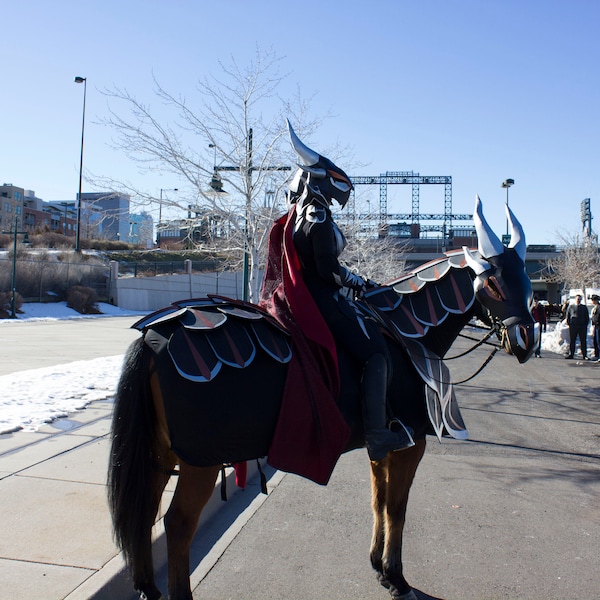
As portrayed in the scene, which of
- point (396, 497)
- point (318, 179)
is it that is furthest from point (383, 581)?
point (318, 179)

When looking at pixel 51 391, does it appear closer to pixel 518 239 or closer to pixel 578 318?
pixel 518 239

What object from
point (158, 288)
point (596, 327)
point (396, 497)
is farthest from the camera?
point (158, 288)

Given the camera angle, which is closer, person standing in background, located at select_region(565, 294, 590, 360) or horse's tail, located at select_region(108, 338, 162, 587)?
horse's tail, located at select_region(108, 338, 162, 587)

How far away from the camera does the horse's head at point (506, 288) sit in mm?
3812

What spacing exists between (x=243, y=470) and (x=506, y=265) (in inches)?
87.2

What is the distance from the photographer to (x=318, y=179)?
3938 millimetres

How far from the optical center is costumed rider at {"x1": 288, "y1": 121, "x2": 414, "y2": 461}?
3.59 m

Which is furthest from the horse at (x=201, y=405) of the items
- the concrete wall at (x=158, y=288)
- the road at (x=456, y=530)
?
the concrete wall at (x=158, y=288)

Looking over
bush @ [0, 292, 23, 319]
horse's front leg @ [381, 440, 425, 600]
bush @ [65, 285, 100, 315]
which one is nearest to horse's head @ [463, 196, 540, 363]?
horse's front leg @ [381, 440, 425, 600]

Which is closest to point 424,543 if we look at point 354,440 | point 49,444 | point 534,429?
point 354,440

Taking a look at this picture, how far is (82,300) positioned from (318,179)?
113ft

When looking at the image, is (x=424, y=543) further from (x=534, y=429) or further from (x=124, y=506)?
(x=534, y=429)

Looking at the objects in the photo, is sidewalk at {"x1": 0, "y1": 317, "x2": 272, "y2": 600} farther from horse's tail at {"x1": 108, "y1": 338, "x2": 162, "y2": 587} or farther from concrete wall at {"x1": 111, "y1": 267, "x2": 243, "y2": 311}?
concrete wall at {"x1": 111, "y1": 267, "x2": 243, "y2": 311}

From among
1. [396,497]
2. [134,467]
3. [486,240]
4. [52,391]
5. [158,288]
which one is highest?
[486,240]
